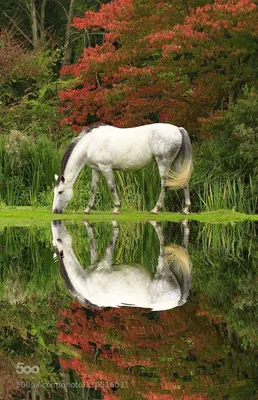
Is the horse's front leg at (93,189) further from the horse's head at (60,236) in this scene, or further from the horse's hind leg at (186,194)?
the horse's hind leg at (186,194)

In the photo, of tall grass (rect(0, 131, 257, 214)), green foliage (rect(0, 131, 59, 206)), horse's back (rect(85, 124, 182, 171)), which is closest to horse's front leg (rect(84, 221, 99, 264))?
horse's back (rect(85, 124, 182, 171))

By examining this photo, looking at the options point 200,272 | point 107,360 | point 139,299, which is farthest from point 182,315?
point 200,272

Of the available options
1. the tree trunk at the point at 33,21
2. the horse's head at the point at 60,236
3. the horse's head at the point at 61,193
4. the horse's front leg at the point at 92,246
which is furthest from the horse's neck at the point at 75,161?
the tree trunk at the point at 33,21

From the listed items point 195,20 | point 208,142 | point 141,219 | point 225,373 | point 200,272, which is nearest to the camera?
point 225,373

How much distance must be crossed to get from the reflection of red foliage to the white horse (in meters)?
11.5

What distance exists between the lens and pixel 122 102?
2064 cm

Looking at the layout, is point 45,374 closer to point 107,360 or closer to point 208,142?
point 107,360

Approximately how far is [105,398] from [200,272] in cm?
526

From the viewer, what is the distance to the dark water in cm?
457

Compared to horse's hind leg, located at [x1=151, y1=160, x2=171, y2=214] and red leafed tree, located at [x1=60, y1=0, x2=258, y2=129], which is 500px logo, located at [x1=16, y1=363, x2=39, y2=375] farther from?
red leafed tree, located at [x1=60, y1=0, x2=258, y2=129]

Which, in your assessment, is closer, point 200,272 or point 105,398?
point 105,398

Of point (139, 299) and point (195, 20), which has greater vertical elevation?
point (139, 299)

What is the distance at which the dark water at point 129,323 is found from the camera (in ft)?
15.0

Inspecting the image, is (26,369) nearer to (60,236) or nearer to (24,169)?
(60,236)
